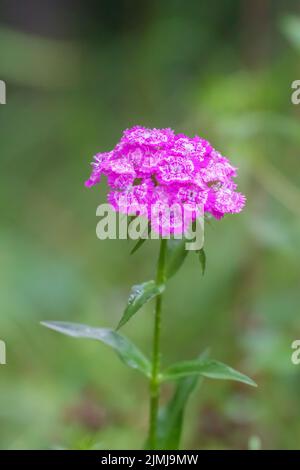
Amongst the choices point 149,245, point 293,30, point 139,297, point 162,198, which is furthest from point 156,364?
point 149,245

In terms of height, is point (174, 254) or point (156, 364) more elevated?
point (174, 254)

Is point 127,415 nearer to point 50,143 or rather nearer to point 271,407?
point 271,407

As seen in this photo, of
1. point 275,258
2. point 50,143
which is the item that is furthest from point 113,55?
point 275,258

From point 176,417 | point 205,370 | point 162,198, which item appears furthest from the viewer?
point 176,417

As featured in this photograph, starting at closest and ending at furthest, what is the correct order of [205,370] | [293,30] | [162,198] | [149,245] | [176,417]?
[162,198] → [205,370] → [176,417] → [293,30] → [149,245]

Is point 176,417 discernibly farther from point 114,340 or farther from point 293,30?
point 293,30

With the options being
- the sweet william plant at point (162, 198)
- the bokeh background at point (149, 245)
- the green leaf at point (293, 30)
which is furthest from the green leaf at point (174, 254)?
the green leaf at point (293, 30)
